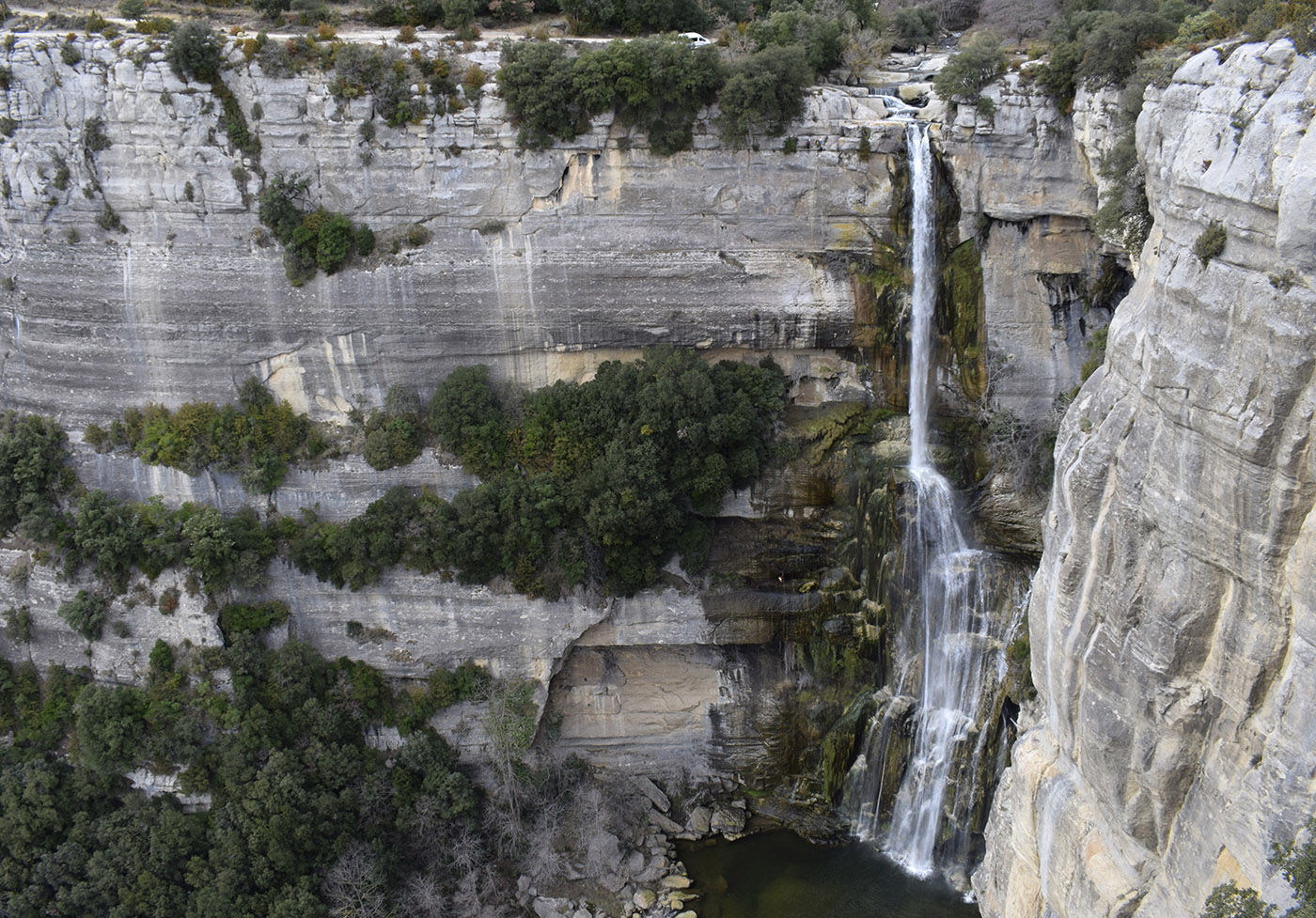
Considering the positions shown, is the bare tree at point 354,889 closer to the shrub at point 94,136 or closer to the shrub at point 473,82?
the shrub at point 94,136

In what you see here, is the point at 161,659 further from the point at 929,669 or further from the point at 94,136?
the point at 929,669

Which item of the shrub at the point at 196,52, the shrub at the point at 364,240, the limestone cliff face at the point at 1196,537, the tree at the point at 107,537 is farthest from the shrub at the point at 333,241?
the limestone cliff face at the point at 1196,537

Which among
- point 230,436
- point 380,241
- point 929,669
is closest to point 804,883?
point 929,669

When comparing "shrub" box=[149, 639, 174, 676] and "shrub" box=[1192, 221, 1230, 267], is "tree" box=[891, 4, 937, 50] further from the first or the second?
"shrub" box=[149, 639, 174, 676]

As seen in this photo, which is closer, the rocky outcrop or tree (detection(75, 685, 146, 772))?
the rocky outcrop

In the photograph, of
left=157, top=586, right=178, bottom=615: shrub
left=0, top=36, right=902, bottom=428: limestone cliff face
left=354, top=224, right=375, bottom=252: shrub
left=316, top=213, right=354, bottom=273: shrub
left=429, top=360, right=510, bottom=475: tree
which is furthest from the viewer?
left=429, top=360, right=510, bottom=475: tree

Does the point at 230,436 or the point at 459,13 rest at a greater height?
the point at 459,13

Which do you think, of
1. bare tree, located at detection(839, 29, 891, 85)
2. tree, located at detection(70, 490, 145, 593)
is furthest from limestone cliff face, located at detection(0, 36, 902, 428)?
tree, located at detection(70, 490, 145, 593)
